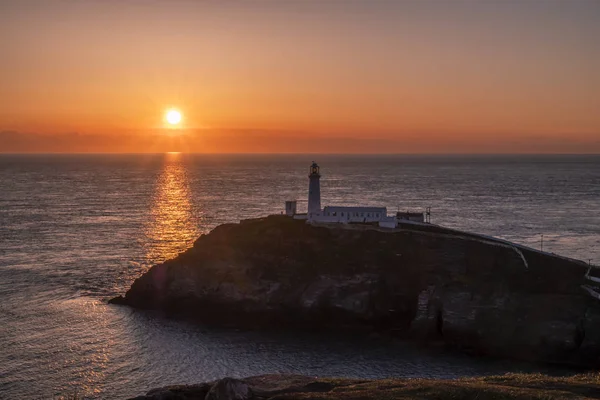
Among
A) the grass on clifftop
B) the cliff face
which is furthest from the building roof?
the grass on clifftop

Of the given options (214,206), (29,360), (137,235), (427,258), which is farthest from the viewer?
(214,206)

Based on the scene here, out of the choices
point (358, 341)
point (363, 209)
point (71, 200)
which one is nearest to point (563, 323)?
point (358, 341)

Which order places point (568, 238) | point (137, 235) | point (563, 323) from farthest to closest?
point (137, 235) → point (568, 238) → point (563, 323)

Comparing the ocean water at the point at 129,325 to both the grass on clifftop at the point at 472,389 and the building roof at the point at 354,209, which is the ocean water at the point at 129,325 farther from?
the building roof at the point at 354,209

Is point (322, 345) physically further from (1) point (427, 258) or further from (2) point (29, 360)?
(2) point (29, 360)

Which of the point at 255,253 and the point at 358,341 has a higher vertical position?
the point at 255,253

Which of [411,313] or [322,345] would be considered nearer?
[322,345]

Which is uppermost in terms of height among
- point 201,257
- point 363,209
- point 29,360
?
point 363,209
